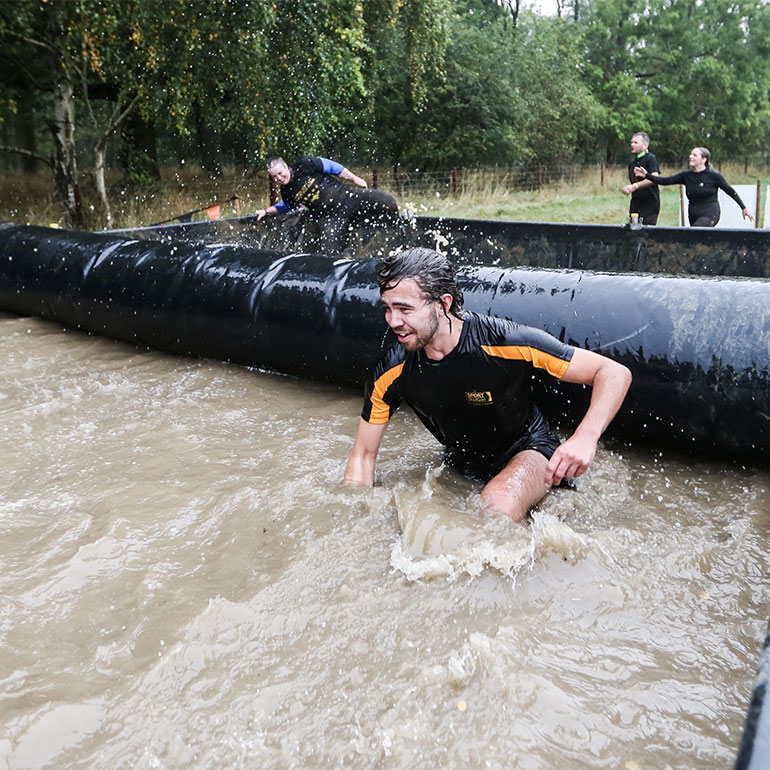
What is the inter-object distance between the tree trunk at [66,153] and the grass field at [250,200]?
18.6 inches

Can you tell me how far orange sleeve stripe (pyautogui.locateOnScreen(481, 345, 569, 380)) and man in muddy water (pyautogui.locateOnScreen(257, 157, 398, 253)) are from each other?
197 inches

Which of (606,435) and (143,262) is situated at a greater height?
(143,262)

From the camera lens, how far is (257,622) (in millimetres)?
2361

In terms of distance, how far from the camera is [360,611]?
2.39m

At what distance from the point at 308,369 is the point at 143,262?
1.82 meters

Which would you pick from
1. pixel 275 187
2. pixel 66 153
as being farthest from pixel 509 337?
pixel 66 153

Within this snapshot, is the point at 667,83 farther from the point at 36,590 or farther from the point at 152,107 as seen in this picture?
the point at 36,590

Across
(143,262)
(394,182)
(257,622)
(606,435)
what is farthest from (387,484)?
(394,182)

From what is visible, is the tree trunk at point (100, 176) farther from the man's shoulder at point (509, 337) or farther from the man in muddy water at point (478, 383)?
the man's shoulder at point (509, 337)

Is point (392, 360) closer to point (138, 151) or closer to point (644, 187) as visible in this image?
point (644, 187)

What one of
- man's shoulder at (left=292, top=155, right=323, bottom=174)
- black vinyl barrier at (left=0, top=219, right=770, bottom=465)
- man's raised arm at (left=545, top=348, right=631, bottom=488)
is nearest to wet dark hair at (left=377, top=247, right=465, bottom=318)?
man's raised arm at (left=545, top=348, right=631, bottom=488)

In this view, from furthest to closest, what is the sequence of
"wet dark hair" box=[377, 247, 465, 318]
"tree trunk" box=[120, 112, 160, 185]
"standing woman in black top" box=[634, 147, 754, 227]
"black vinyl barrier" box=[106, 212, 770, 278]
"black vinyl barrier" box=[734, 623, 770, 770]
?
"tree trunk" box=[120, 112, 160, 185] < "standing woman in black top" box=[634, 147, 754, 227] < "black vinyl barrier" box=[106, 212, 770, 278] < "wet dark hair" box=[377, 247, 465, 318] < "black vinyl barrier" box=[734, 623, 770, 770]

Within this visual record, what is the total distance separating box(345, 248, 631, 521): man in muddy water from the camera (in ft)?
8.55

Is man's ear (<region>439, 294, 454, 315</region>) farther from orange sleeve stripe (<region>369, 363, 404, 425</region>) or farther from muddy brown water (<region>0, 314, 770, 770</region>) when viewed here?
muddy brown water (<region>0, 314, 770, 770</region>)
